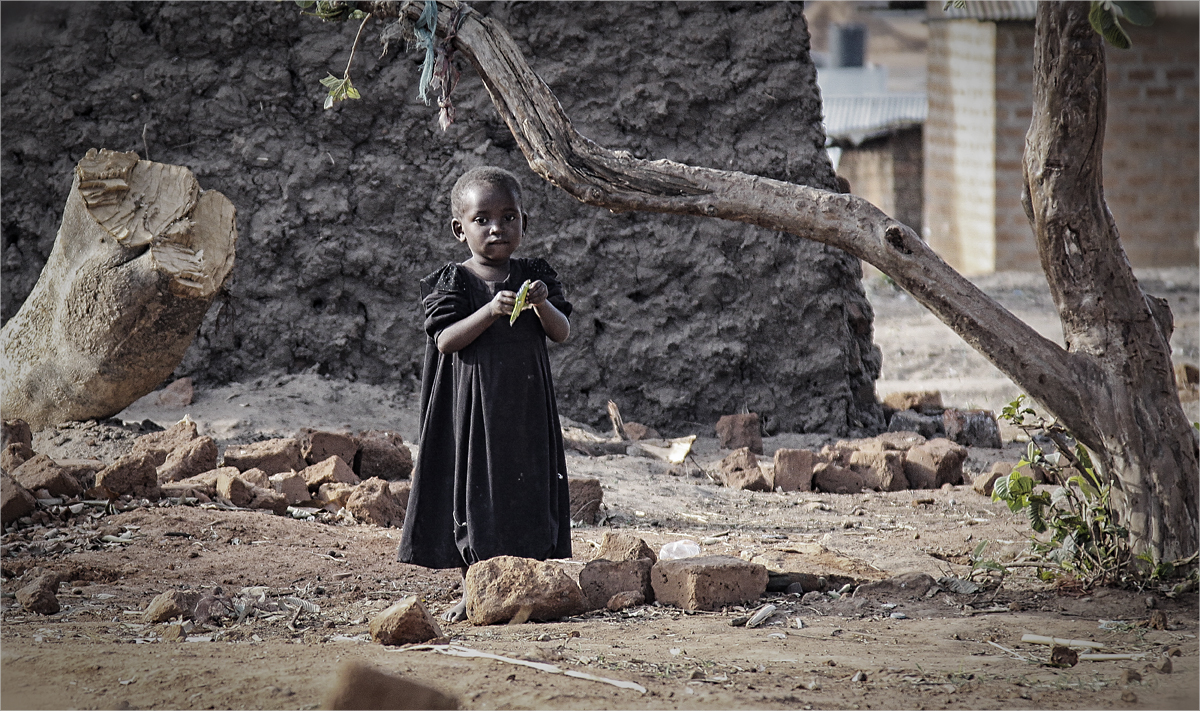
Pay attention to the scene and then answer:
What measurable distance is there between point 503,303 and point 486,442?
45 cm

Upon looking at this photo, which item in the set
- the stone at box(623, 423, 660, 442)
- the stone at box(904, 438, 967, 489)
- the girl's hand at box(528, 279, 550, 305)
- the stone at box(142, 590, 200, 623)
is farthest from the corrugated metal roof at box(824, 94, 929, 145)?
the stone at box(142, 590, 200, 623)

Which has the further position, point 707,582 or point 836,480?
point 836,480

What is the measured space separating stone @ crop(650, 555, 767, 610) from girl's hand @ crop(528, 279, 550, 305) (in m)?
0.95

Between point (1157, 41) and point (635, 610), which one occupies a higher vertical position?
point (1157, 41)

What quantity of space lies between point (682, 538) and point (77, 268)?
122 inches

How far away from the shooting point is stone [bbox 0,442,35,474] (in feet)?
15.2

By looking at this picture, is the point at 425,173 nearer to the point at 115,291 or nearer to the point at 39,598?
the point at 115,291

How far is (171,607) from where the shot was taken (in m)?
3.14

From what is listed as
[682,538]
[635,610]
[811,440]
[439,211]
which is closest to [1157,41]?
[811,440]

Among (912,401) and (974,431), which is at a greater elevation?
(912,401)

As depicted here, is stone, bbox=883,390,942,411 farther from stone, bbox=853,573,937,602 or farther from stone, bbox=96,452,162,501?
stone, bbox=96,452,162,501

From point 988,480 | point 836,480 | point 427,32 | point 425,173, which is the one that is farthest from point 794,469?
point 427,32

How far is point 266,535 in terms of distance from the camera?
4168mm

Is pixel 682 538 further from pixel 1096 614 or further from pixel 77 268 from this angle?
pixel 77 268
